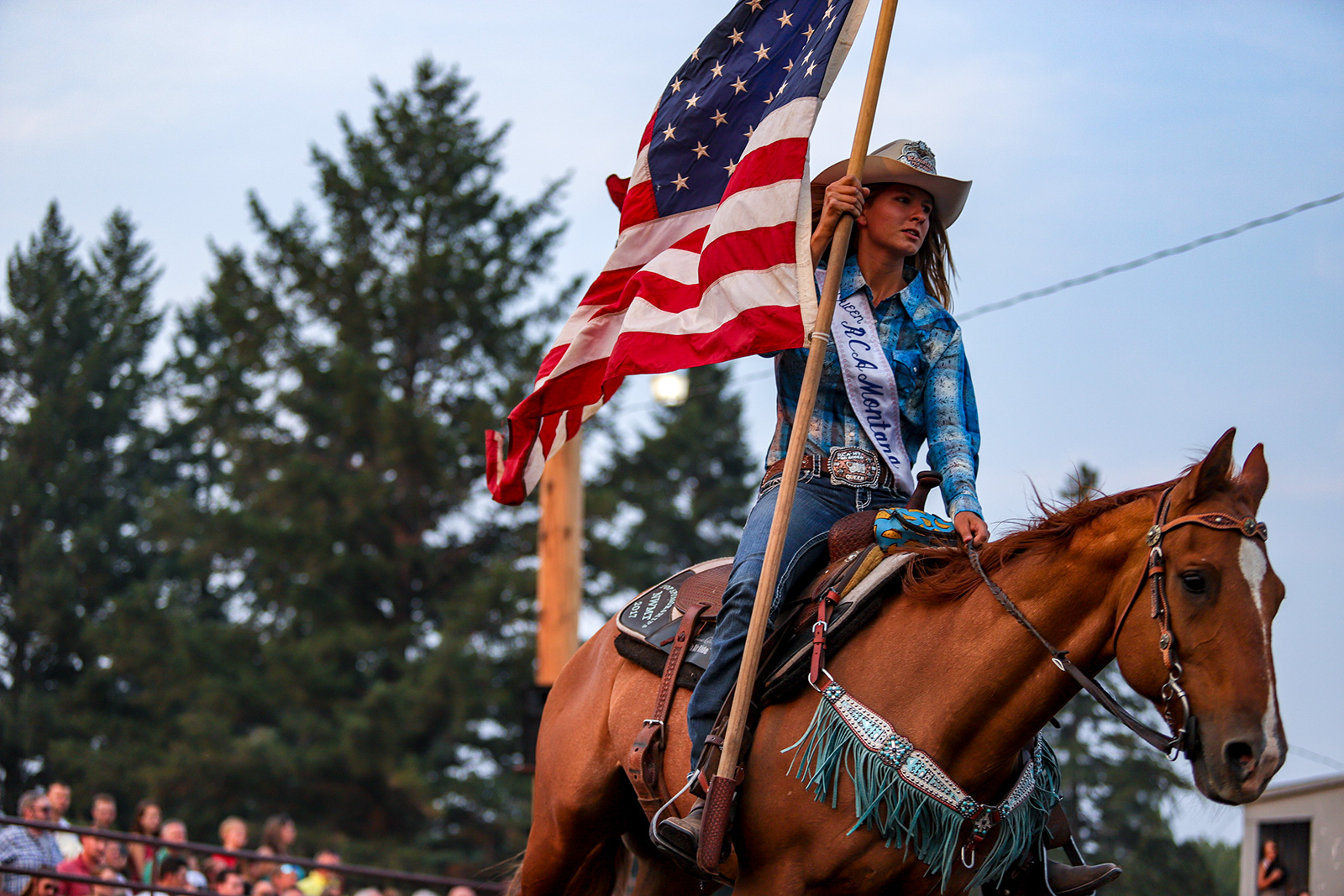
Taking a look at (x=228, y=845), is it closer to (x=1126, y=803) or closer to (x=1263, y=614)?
(x=1263, y=614)

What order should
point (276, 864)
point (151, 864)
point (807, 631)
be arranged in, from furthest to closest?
point (276, 864) < point (151, 864) < point (807, 631)

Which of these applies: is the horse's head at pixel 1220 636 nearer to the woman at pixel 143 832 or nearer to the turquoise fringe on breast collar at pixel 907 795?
the turquoise fringe on breast collar at pixel 907 795

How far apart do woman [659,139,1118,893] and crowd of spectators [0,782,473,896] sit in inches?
225

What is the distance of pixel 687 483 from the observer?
36781 mm

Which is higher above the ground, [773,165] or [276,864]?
[773,165]

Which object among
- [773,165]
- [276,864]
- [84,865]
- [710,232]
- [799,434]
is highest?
[773,165]

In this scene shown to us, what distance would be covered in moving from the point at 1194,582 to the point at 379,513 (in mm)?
22767

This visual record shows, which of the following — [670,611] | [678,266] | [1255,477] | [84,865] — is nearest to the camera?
[1255,477]

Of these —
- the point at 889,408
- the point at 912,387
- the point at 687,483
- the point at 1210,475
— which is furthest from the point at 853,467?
the point at 687,483

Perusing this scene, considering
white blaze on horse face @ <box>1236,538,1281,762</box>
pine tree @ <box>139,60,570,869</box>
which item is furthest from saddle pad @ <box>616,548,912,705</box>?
pine tree @ <box>139,60,570,869</box>

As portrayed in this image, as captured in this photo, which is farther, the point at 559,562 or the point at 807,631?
the point at 559,562

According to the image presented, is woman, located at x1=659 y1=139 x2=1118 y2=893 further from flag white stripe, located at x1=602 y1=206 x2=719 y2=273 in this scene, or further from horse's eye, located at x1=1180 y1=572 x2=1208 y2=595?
horse's eye, located at x1=1180 y1=572 x2=1208 y2=595

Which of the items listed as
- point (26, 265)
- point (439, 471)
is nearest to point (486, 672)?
point (439, 471)

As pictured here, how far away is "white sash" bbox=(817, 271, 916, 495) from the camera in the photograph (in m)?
4.49
